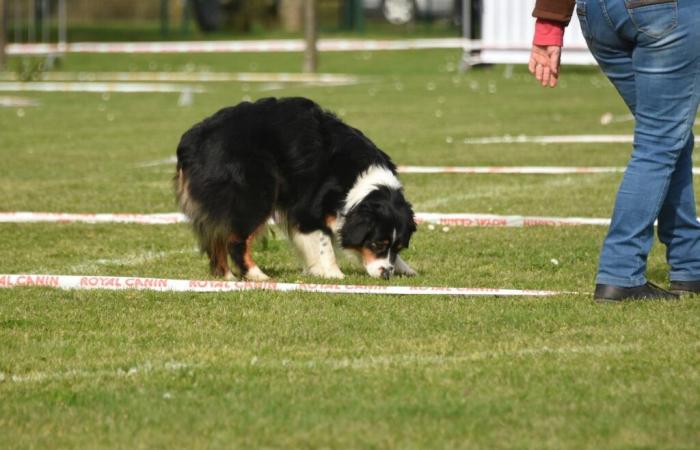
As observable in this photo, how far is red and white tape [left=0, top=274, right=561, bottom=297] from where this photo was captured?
23.3 feet

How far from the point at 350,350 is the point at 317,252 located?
7.12 feet

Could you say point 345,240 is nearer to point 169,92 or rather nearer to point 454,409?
point 454,409

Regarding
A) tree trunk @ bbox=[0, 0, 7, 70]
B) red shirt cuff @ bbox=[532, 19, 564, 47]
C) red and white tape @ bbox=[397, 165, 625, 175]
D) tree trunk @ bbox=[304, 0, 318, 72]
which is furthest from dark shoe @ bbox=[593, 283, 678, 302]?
tree trunk @ bbox=[0, 0, 7, 70]

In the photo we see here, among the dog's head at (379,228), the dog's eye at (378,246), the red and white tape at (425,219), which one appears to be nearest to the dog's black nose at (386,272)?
the dog's head at (379,228)

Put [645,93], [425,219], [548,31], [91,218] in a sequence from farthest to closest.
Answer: [91,218]
[425,219]
[548,31]
[645,93]

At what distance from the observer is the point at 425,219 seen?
10016 mm

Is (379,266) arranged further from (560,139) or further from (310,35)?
(310,35)

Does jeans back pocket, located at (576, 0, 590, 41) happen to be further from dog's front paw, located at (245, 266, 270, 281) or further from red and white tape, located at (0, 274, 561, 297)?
dog's front paw, located at (245, 266, 270, 281)

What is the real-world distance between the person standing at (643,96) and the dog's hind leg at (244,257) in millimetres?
1863

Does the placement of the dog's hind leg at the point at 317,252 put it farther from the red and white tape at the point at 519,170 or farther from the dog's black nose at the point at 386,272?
the red and white tape at the point at 519,170

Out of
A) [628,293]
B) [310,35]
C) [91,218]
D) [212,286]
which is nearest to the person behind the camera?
[628,293]

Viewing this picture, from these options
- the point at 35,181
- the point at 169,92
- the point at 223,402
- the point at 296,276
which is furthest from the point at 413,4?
the point at 223,402

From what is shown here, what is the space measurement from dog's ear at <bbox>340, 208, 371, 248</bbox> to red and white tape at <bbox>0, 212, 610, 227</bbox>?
2.14m

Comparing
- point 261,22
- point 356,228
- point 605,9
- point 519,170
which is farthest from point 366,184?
point 261,22
